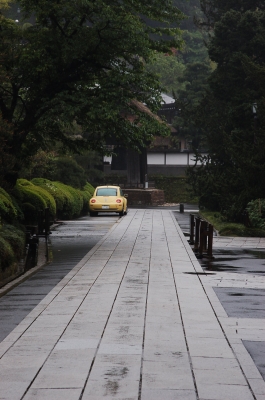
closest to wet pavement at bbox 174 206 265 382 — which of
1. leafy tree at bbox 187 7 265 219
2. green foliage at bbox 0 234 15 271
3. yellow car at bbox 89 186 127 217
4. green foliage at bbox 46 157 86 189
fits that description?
green foliage at bbox 0 234 15 271

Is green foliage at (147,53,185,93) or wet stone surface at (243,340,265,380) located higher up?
green foliage at (147,53,185,93)

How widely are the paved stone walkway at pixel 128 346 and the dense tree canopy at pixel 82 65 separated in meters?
8.16

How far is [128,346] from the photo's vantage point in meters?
8.33

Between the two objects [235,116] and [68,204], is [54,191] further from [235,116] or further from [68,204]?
[235,116]

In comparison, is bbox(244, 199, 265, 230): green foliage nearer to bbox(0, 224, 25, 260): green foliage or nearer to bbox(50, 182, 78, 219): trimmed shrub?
bbox(50, 182, 78, 219): trimmed shrub

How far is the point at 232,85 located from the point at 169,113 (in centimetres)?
3459

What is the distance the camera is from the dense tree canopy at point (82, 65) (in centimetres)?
2153

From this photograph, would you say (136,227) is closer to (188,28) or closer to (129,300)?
(129,300)

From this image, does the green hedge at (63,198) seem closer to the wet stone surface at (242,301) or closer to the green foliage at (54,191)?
the green foliage at (54,191)

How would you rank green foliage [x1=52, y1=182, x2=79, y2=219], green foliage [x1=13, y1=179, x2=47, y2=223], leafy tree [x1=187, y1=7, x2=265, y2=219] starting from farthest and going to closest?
green foliage [x1=52, y1=182, x2=79, y2=219], leafy tree [x1=187, y1=7, x2=265, y2=219], green foliage [x1=13, y1=179, x2=47, y2=223]

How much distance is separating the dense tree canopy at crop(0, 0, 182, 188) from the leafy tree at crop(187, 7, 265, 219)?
7565 millimetres

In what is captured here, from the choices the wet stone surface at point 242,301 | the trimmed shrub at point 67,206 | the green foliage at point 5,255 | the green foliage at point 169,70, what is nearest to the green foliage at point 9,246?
the green foliage at point 5,255

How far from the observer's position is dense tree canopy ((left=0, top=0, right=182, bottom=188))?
2153 cm

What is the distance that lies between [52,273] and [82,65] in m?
8.50
